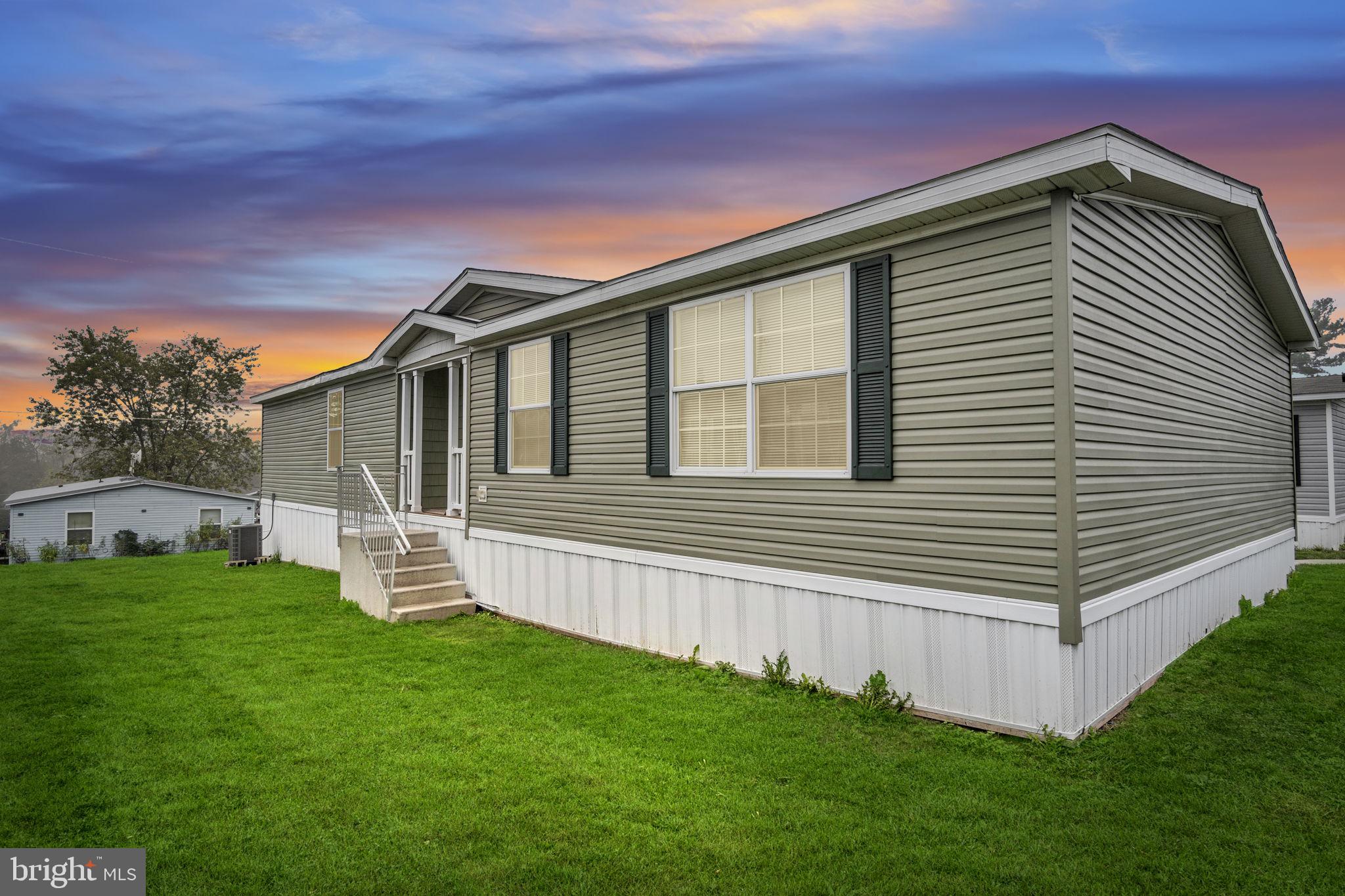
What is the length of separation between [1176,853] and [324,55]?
37.3 feet

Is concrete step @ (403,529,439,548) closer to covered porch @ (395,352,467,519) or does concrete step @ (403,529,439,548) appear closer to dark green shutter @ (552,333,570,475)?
covered porch @ (395,352,467,519)

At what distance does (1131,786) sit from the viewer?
378cm

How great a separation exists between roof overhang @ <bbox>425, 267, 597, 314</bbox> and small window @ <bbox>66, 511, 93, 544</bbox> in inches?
902

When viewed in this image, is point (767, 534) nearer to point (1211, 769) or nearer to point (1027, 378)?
point (1027, 378)

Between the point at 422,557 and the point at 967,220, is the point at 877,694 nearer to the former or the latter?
the point at 967,220

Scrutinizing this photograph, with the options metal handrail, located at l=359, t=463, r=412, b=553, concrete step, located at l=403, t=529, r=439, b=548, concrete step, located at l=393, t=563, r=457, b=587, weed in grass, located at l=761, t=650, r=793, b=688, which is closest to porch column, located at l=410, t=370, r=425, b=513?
concrete step, located at l=403, t=529, r=439, b=548

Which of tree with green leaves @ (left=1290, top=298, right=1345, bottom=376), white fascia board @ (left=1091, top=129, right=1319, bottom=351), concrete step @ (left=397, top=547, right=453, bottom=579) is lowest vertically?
concrete step @ (left=397, top=547, right=453, bottom=579)

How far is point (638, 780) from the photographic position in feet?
12.8

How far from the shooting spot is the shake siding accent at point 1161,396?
14.8 ft

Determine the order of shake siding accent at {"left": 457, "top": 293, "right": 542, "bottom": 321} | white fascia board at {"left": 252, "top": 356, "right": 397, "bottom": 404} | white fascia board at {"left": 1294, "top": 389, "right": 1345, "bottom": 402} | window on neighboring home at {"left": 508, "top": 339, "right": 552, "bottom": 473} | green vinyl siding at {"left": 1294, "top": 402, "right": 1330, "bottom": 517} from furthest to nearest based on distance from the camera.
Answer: green vinyl siding at {"left": 1294, "top": 402, "right": 1330, "bottom": 517} < white fascia board at {"left": 1294, "top": 389, "right": 1345, "bottom": 402} < white fascia board at {"left": 252, "top": 356, "right": 397, "bottom": 404} < shake siding accent at {"left": 457, "top": 293, "right": 542, "bottom": 321} < window on neighboring home at {"left": 508, "top": 339, "right": 552, "bottom": 473}

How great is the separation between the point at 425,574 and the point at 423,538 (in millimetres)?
980

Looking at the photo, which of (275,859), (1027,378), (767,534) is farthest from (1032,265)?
(275,859)

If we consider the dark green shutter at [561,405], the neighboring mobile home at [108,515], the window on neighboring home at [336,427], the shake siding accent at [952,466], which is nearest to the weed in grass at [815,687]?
the shake siding accent at [952,466]

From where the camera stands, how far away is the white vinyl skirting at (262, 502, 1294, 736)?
4.37 meters
